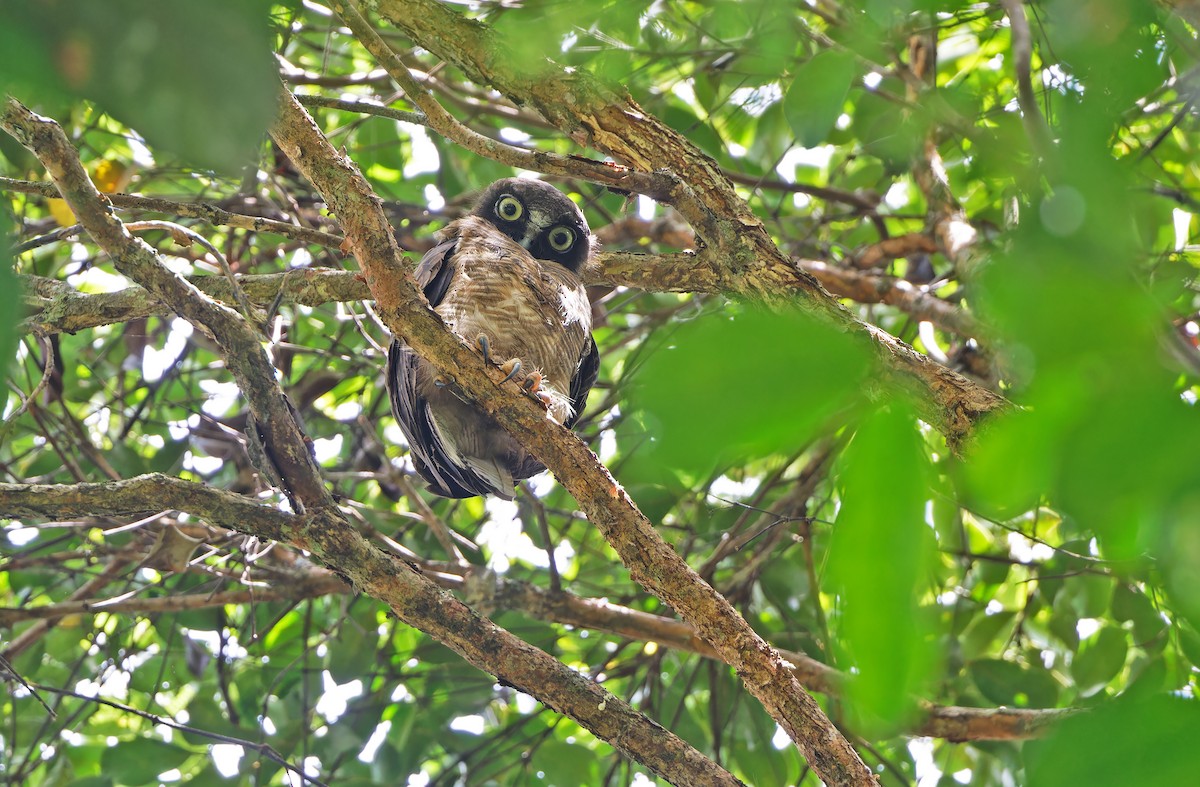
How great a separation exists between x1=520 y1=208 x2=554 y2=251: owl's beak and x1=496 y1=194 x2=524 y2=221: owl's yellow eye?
0.06 metres

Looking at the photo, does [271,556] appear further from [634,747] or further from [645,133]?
[645,133]

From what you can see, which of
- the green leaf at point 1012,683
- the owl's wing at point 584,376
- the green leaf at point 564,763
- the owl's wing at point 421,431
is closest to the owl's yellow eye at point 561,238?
the owl's wing at point 584,376

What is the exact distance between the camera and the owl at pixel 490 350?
3.08 m

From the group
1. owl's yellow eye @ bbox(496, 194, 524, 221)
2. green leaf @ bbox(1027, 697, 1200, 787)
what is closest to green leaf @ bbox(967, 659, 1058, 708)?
owl's yellow eye @ bbox(496, 194, 524, 221)

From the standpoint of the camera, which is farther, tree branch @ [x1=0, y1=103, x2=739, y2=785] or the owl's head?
the owl's head

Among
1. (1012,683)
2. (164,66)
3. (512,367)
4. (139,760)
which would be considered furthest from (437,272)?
(164,66)

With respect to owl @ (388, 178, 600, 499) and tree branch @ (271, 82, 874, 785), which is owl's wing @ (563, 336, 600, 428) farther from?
tree branch @ (271, 82, 874, 785)

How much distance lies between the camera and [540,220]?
3859mm

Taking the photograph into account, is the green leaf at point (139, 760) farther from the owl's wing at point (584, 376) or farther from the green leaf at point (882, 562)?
the green leaf at point (882, 562)

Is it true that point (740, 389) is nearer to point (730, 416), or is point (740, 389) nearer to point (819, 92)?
point (730, 416)

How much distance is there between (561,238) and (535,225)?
0.13 m

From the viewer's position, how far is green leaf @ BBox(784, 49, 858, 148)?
1.63 meters

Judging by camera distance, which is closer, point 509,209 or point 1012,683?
point 1012,683

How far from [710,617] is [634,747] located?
0.35 metres
